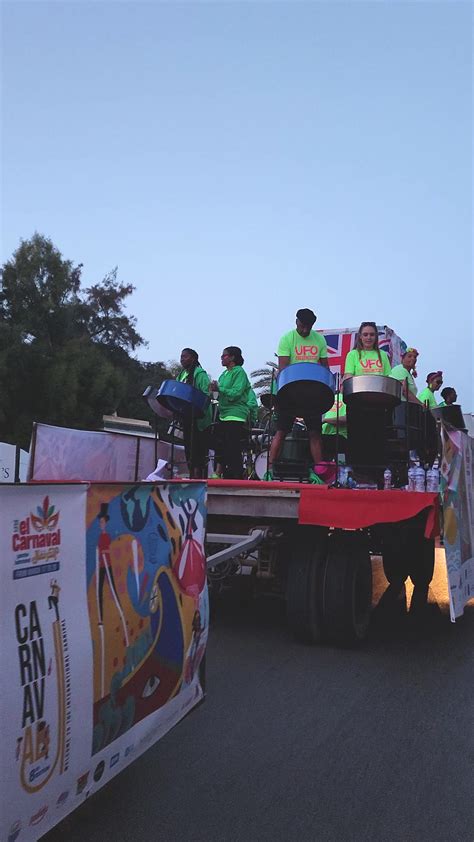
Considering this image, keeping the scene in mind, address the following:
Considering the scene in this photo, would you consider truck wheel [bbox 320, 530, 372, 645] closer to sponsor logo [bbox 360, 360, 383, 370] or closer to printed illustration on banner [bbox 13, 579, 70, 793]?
sponsor logo [bbox 360, 360, 383, 370]

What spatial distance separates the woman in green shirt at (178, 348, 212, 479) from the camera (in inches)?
278

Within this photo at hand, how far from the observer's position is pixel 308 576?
529 centimetres

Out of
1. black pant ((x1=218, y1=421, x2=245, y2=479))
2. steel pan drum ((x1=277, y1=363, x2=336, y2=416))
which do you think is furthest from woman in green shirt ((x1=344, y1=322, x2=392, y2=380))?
black pant ((x1=218, y1=421, x2=245, y2=479))

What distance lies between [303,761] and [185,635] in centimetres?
88

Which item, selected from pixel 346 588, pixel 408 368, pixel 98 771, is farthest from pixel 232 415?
pixel 98 771

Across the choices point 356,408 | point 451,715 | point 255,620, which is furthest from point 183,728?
point 356,408

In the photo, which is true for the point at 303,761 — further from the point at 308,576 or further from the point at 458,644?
the point at 458,644

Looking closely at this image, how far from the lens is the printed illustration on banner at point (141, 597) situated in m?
2.36

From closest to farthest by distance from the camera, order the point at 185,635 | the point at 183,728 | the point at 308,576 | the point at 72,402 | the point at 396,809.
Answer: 1. the point at 396,809
2. the point at 185,635
3. the point at 183,728
4. the point at 308,576
5. the point at 72,402

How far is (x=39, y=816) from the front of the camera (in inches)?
81.2

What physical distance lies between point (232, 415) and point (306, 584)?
2.48 m

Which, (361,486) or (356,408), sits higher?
(356,408)

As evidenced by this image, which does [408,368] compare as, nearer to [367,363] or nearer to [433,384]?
[433,384]

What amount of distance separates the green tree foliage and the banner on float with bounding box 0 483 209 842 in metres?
26.9
